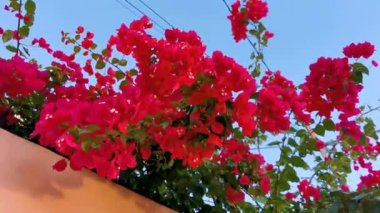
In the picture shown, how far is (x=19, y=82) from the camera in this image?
1396 millimetres

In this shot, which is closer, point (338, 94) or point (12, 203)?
point (12, 203)

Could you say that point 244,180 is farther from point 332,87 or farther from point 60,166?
point 60,166

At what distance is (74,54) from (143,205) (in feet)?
3.06

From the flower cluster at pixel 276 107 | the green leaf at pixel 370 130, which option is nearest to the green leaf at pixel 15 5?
the flower cluster at pixel 276 107

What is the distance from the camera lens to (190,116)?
1176 mm

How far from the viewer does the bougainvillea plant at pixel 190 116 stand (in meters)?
1.14

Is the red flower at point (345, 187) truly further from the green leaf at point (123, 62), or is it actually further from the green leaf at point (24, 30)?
the green leaf at point (24, 30)

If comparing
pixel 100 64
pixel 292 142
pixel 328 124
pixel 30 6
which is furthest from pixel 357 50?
pixel 30 6

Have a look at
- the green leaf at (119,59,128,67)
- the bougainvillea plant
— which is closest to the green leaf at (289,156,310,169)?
the bougainvillea plant

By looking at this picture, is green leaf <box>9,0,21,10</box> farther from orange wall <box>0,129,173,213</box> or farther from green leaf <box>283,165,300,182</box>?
green leaf <box>283,165,300,182</box>

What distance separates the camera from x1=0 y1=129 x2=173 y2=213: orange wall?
3.75 feet

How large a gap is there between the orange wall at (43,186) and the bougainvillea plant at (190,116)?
5 centimetres

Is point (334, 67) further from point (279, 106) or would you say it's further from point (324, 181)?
point (324, 181)

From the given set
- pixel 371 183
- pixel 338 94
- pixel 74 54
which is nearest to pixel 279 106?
pixel 338 94
